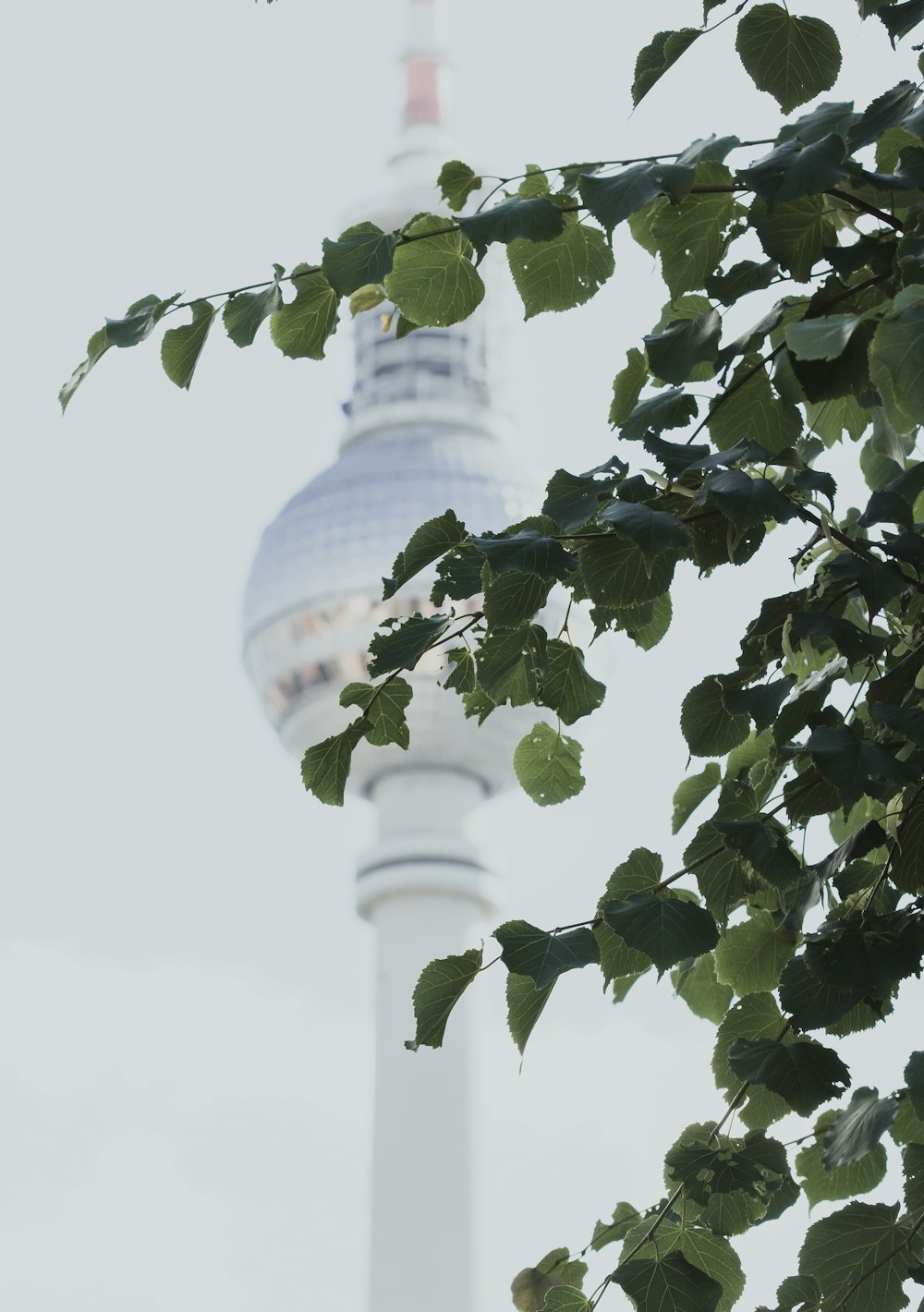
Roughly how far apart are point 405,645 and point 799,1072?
2.06 feet

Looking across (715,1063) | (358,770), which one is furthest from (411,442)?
(715,1063)

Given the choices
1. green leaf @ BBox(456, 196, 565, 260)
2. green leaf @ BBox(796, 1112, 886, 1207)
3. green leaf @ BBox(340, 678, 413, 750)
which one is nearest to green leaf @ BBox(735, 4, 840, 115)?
green leaf @ BBox(456, 196, 565, 260)

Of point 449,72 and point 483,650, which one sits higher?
point 449,72

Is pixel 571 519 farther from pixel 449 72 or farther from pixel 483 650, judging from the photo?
pixel 449 72

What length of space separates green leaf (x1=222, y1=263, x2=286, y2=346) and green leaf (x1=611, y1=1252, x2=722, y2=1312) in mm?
1088

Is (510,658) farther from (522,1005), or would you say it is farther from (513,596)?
(522,1005)

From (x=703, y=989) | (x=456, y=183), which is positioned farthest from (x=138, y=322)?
(x=703, y=989)

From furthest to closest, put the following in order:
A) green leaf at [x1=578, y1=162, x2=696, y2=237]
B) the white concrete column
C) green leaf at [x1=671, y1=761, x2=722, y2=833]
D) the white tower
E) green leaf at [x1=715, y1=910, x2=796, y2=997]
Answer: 1. the white concrete column
2. the white tower
3. green leaf at [x1=671, y1=761, x2=722, y2=833]
4. green leaf at [x1=715, y1=910, x2=796, y2=997]
5. green leaf at [x1=578, y1=162, x2=696, y2=237]

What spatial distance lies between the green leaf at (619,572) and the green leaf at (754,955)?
702 millimetres

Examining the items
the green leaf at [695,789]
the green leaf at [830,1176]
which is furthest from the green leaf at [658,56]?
the green leaf at [830,1176]

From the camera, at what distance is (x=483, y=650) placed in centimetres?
218

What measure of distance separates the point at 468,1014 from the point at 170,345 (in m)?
56.3

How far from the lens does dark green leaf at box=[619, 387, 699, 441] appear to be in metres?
2.01

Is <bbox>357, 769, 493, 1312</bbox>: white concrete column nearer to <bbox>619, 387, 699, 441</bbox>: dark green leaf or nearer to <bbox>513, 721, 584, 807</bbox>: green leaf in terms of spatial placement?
<bbox>513, 721, 584, 807</bbox>: green leaf
